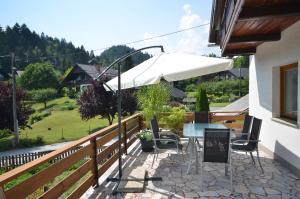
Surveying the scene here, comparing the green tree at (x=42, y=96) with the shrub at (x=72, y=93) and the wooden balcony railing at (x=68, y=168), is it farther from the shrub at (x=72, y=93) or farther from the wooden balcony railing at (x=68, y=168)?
the wooden balcony railing at (x=68, y=168)

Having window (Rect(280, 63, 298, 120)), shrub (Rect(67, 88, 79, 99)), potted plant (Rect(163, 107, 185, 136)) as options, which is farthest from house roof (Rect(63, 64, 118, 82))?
window (Rect(280, 63, 298, 120))

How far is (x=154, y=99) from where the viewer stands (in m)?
9.59

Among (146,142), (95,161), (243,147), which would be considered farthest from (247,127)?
(95,161)

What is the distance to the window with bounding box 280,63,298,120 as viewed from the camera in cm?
561

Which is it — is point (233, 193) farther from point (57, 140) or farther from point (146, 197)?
point (57, 140)

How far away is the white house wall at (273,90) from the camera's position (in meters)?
5.09

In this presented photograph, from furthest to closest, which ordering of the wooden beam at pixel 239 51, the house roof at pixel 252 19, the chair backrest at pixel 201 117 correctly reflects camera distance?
the wooden beam at pixel 239 51 < the chair backrest at pixel 201 117 < the house roof at pixel 252 19

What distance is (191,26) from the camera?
16969 mm

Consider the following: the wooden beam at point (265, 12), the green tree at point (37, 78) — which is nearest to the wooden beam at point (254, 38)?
the wooden beam at point (265, 12)

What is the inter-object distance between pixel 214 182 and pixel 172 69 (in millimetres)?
2019

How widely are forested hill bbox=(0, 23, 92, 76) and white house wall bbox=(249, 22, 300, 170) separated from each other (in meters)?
62.0

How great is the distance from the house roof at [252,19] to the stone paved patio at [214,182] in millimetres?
2352

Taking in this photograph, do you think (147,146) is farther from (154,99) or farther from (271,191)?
(271,191)

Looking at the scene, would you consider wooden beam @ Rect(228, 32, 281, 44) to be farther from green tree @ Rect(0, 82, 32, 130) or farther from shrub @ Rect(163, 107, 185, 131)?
green tree @ Rect(0, 82, 32, 130)
